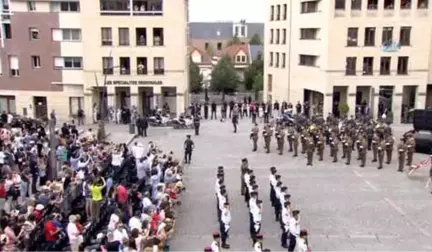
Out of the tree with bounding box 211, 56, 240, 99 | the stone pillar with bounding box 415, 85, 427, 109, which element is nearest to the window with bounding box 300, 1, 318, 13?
the stone pillar with bounding box 415, 85, 427, 109

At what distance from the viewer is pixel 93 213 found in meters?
16.9

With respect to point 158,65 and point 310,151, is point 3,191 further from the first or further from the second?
point 158,65

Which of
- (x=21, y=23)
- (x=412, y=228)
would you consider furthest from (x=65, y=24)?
(x=412, y=228)

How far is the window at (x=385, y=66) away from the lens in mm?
44450

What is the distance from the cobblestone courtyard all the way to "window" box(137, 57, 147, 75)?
1477cm

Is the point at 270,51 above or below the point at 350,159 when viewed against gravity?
above

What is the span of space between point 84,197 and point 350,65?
3138 cm

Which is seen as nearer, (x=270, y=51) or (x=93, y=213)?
(x=93, y=213)

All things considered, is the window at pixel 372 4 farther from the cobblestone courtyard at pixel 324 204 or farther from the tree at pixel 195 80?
the tree at pixel 195 80

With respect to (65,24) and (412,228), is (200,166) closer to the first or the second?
(412,228)

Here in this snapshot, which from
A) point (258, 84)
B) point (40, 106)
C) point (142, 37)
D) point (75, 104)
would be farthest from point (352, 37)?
point (258, 84)

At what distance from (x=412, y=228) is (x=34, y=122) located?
24784 mm

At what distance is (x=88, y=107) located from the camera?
149 feet

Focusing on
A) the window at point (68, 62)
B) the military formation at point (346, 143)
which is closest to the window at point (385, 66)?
the military formation at point (346, 143)
